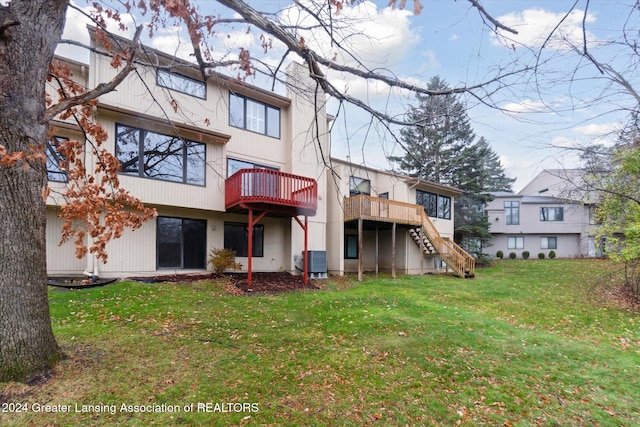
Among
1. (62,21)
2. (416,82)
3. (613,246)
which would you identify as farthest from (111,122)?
(613,246)

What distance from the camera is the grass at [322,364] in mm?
3232

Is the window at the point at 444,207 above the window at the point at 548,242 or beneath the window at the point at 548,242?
above

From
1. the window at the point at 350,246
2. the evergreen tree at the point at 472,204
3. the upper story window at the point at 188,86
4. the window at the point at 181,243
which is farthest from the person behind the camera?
the evergreen tree at the point at 472,204

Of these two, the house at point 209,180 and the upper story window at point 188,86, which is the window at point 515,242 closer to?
the house at point 209,180

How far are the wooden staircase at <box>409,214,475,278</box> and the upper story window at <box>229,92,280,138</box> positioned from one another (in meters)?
9.28

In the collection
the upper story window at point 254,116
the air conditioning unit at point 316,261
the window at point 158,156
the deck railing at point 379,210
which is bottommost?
the air conditioning unit at point 316,261

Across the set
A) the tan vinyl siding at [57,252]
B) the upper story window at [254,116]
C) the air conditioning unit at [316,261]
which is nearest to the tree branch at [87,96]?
the tan vinyl siding at [57,252]

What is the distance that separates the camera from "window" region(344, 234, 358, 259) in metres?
16.5

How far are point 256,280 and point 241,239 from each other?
226 cm

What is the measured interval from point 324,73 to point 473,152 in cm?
2290

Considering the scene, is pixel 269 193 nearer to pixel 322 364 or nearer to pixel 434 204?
pixel 322 364

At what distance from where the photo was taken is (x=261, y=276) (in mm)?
11555

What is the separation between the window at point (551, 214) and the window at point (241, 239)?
1094 inches

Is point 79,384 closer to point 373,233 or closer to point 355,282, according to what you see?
point 355,282
